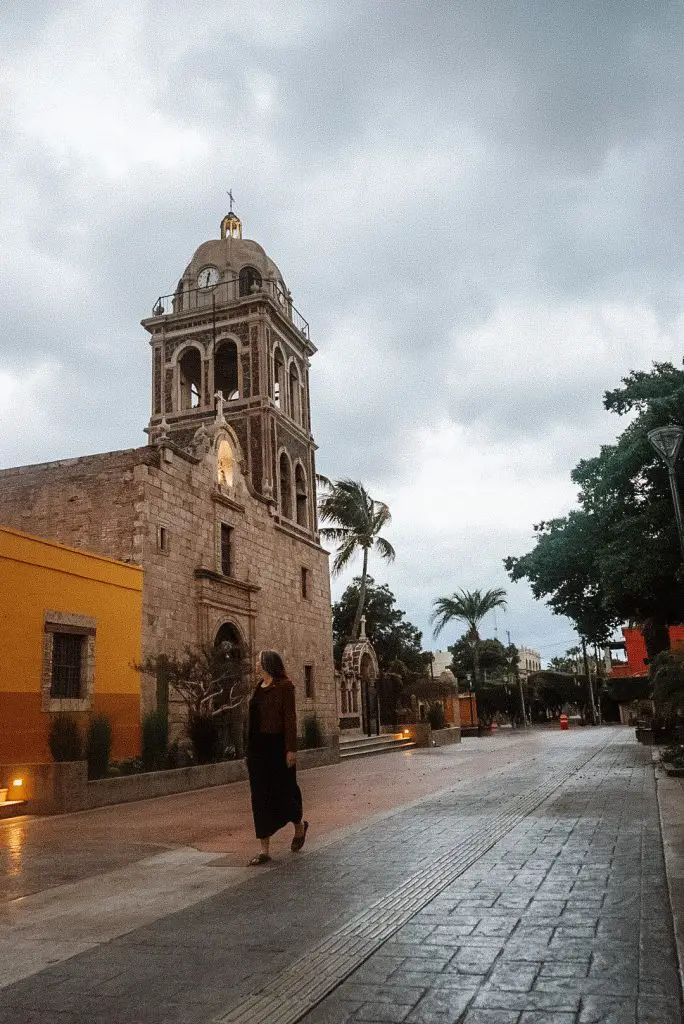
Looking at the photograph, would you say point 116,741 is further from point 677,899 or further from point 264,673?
point 677,899

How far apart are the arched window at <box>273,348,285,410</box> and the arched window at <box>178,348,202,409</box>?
3.10 metres

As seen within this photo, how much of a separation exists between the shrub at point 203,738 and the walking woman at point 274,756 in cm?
1024

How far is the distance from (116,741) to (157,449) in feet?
22.9

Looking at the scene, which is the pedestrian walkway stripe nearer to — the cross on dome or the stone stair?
the stone stair

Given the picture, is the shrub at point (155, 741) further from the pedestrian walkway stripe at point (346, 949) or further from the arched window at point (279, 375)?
the arched window at point (279, 375)

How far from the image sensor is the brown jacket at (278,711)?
6816mm

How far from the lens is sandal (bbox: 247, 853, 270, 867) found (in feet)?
20.7

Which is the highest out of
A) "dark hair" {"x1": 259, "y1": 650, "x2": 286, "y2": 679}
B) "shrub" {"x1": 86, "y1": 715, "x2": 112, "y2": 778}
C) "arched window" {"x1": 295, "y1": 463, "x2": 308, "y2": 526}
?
"arched window" {"x1": 295, "y1": 463, "x2": 308, "y2": 526}

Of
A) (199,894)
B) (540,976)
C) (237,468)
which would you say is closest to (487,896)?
(540,976)

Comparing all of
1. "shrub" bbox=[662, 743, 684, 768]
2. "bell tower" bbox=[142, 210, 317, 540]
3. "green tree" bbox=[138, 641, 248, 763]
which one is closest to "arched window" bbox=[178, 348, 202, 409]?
"bell tower" bbox=[142, 210, 317, 540]

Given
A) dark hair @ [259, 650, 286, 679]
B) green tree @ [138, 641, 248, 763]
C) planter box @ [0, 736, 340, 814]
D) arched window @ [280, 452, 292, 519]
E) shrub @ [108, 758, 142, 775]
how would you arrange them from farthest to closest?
1. arched window @ [280, 452, 292, 519]
2. green tree @ [138, 641, 248, 763]
3. shrub @ [108, 758, 142, 775]
4. planter box @ [0, 736, 340, 814]
5. dark hair @ [259, 650, 286, 679]

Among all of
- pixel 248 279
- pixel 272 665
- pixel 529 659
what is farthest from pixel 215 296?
pixel 529 659

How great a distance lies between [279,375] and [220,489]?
12119 millimetres

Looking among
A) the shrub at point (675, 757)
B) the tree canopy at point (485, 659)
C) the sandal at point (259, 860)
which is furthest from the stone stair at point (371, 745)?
the tree canopy at point (485, 659)
